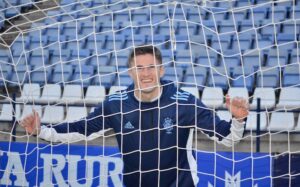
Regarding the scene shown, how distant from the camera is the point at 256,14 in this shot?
25.2ft

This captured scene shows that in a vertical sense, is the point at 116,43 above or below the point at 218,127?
below

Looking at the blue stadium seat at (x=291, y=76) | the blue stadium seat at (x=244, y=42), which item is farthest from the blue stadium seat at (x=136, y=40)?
the blue stadium seat at (x=291, y=76)

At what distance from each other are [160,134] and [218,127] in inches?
11.7

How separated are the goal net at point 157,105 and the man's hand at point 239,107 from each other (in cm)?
25

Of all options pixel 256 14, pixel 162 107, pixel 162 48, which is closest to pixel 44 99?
pixel 162 48

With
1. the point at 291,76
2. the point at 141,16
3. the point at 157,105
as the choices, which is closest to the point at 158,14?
the point at 141,16

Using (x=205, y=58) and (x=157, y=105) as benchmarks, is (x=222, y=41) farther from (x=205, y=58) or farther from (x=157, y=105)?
(x=157, y=105)

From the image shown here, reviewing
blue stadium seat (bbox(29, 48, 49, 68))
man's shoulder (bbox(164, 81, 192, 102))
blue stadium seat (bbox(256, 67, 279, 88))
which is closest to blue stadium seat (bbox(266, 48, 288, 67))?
blue stadium seat (bbox(256, 67, 279, 88))

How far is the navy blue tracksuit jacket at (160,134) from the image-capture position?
2.94 m

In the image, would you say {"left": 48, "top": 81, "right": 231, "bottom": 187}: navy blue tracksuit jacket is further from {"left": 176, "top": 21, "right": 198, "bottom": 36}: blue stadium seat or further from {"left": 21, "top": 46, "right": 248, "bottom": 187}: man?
{"left": 176, "top": 21, "right": 198, "bottom": 36}: blue stadium seat

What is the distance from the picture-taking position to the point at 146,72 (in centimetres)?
290

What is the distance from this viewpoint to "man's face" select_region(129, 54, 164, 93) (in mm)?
2898

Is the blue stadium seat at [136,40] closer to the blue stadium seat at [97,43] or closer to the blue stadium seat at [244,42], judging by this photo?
the blue stadium seat at [97,43]

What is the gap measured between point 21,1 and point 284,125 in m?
4.78
